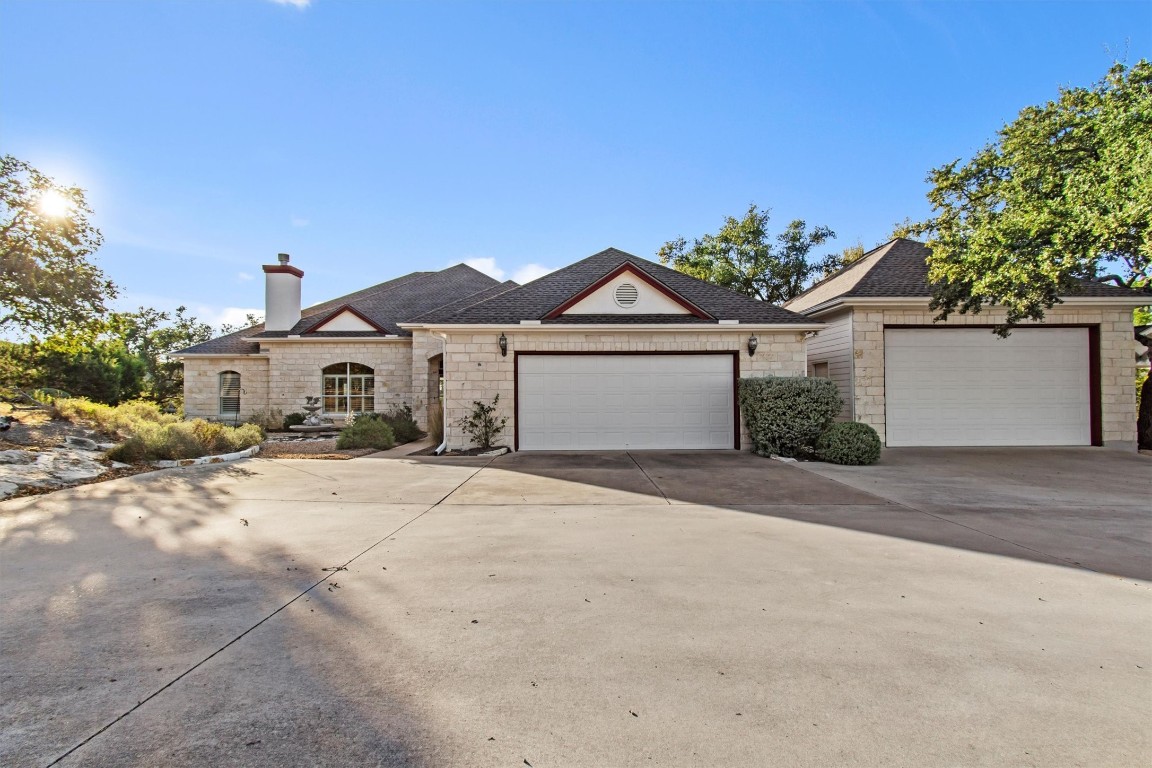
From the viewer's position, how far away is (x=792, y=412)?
10.6 meters

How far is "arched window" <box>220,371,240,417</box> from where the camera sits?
1950cm

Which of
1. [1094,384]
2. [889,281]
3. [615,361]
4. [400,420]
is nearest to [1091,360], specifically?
[1094,384]

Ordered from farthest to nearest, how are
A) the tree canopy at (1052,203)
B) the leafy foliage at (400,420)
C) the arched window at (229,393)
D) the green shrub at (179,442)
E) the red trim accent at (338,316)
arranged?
the arched window at (229,393), the red trim accent at (338,316), the leafy foliage at (400,420), the green shrub at (179,442), the tree canopy at (1052,203)

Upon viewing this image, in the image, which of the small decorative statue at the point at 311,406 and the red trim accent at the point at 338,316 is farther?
the red trim accent at the point at 338,316

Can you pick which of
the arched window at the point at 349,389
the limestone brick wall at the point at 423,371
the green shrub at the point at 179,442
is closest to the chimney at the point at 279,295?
the arched window at the point at 349,389

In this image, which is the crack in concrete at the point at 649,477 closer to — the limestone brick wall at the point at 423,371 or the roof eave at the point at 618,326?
the roof eave at the point at 618,326

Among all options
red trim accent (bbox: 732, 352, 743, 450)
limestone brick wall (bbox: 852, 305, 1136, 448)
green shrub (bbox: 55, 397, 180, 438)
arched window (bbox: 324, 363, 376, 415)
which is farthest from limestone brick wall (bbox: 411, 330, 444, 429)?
limestone brick wall (bbox: 852, 305, 1136, 448)

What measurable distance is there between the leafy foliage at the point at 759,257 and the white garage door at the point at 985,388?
41.0ft

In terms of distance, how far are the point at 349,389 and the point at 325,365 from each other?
115 centimetres

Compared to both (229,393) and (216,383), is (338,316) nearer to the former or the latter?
(229,393)

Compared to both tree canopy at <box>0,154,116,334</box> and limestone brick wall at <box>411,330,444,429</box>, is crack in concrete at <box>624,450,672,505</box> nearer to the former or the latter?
limestone brick wall at <box>411,330,444,429</box>

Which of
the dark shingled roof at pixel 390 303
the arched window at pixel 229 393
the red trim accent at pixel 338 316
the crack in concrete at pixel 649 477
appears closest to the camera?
the crack in concrete at pixel 649 477

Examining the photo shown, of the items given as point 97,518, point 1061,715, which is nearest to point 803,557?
point 1061,715

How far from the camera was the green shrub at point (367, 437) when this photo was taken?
1234 centimetres
